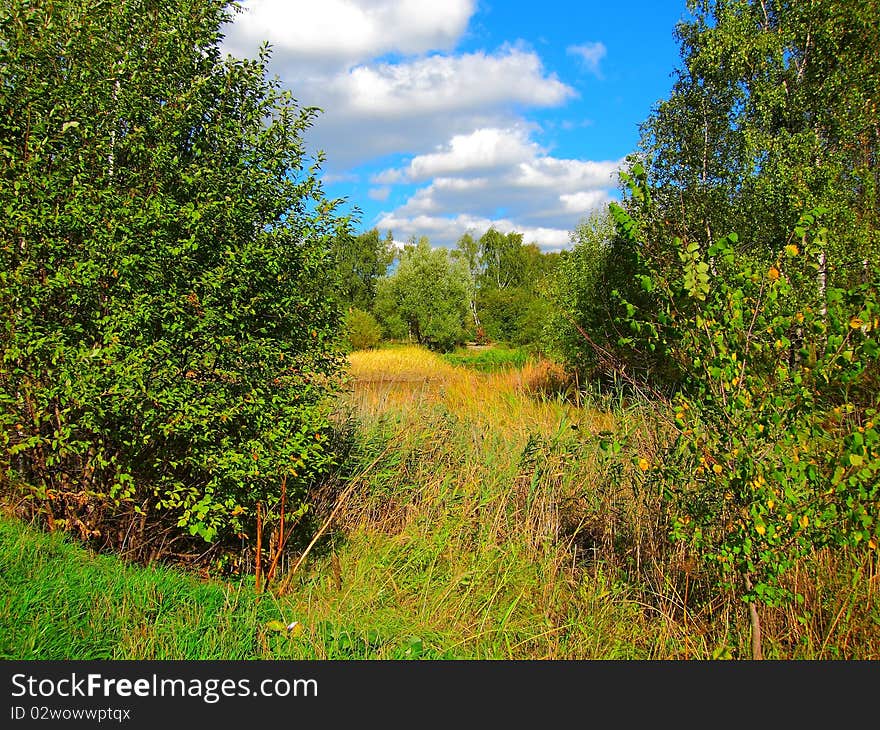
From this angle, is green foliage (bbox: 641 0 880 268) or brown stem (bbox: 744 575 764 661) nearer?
brown stem (bbox: 744 575 764 661)

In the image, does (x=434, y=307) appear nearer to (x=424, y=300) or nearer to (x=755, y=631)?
(x=424, y=300)

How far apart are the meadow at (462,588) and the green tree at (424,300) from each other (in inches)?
1259

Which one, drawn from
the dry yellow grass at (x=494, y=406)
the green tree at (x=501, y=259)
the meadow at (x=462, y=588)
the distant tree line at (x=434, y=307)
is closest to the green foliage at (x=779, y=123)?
the dry yellow grass at (x=494, y=406)

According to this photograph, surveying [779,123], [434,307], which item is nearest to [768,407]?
[779,123]

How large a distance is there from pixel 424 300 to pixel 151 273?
3408 cm

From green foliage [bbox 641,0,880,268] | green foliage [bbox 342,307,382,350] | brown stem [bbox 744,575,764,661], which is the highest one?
green foliage [bbox 641,0,880,268]

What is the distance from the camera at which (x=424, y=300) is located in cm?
3756

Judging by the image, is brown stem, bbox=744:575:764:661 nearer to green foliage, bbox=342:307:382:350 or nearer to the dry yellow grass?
the dry yellow grass

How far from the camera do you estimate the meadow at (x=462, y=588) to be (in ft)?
10.7

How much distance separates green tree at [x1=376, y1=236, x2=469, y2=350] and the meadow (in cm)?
3198

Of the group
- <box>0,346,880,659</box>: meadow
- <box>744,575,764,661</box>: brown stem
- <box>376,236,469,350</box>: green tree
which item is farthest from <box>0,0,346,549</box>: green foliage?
<box>376,236,469,350</box>: green tree

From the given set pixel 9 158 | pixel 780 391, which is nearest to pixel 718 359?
pixel 780 391

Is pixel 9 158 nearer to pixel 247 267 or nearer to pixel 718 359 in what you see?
pixel 247 267

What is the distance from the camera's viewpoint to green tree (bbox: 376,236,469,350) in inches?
1475
